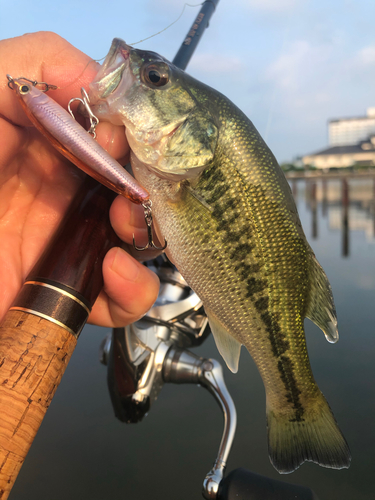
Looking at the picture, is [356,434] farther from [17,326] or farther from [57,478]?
[17,326]

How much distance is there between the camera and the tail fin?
4.01 feet

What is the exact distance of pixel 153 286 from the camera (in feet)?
5.23

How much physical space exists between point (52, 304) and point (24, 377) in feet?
0.73

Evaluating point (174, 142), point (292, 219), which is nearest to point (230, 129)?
point (174, 142)

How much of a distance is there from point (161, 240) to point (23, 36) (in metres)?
0.96

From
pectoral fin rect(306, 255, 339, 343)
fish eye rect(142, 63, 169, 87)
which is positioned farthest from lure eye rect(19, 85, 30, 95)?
pectoral fin rect(306, 255, 339, 343)

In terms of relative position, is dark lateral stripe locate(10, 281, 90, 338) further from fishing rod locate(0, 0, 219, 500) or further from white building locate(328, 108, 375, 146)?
white building locate(328, 108, 375, 146)

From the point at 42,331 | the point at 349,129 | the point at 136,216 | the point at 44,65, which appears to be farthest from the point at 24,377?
the point at 349,129

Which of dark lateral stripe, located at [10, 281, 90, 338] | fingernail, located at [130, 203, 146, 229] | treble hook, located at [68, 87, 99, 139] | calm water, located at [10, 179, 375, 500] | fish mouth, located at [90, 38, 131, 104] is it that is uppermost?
fish mouth, located at [90, 38, 131, 104]

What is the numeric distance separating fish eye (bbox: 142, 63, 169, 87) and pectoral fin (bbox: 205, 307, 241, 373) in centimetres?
87

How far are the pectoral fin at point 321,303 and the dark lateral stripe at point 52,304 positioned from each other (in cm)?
90

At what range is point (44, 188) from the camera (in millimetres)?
1687

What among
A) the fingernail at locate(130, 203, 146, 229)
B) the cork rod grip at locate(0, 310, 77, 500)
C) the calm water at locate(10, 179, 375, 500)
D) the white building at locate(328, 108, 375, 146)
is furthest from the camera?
the white building at locate(328, 108, 375, 146)

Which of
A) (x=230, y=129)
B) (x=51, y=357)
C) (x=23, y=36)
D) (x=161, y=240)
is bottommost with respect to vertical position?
(x=51, y=357)
